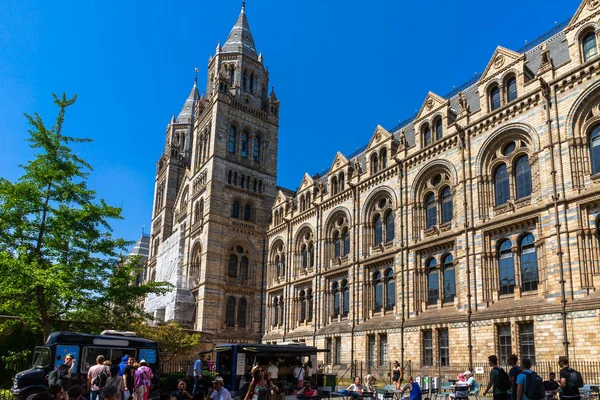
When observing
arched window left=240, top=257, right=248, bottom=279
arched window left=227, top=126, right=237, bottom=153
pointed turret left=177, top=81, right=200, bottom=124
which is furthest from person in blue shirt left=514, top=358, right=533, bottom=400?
pointed turret left=177, top=81, right=200, bottom=124

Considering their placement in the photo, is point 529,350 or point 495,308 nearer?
point 529,350

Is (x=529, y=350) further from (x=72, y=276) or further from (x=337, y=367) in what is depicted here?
(x=72, y=276)

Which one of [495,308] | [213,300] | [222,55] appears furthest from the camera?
[222,55]

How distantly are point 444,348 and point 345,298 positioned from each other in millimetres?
11412

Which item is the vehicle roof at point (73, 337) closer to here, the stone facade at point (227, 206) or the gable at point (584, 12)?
the gable at point (584, 12)

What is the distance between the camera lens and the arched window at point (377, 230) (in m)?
35.9

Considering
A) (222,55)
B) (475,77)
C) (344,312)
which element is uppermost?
(222,55)

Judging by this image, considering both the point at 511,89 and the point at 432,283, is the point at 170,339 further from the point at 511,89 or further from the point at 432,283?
the point at 511,89

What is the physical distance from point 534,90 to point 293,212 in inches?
1024

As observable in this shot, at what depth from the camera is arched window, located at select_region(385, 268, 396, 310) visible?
110ft

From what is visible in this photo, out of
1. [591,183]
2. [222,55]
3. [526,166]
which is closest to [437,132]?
[526,166]

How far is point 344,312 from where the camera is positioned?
3838cm

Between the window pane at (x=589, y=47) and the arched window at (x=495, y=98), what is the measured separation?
16.4 feet

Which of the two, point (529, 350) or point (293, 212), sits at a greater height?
point (293, 212)
